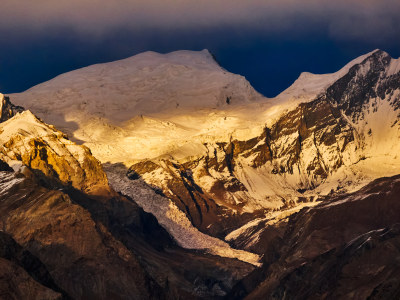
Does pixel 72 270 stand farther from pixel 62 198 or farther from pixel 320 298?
pixel 320 298

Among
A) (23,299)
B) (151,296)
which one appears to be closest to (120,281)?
(151,296)

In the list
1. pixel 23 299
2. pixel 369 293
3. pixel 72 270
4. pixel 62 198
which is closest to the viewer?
pixel 23 299

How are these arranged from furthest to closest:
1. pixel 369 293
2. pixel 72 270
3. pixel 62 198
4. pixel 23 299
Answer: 1. pixel 62 198
2. pixel 72 270
3. pixel 369 293
4. pixel 23 299

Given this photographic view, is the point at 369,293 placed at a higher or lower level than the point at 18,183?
lower

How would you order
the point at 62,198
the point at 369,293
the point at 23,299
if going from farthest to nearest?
the point at 62,198 → the point at 369,293 → the point at 23,299

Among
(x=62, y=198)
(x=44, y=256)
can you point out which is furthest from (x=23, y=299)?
(x=62, y=198)

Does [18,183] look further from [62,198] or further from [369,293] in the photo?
[369,293]

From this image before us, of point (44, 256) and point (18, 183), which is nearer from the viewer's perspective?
point (44, 256)

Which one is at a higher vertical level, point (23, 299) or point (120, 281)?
point (23, 299)

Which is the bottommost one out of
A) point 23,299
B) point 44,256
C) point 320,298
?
point 320,298
